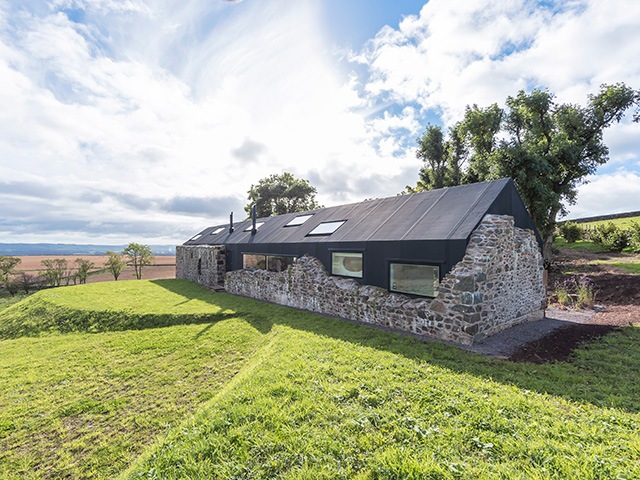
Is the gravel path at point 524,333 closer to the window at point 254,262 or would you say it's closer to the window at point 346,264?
the window at point 346,264

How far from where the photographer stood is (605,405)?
4.79 m

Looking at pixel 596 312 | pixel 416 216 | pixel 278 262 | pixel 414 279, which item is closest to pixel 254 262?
pixel 278 262

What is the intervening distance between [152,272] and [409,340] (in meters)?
37.3

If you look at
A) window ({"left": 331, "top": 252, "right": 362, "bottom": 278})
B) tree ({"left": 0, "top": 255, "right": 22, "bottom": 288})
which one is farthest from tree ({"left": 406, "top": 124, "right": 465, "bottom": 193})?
tree ({"left": 0, "top": 255, "right": 22, "bottom": 288})

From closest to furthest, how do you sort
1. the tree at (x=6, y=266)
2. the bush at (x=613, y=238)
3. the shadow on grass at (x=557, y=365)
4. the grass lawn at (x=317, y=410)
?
the grass lawn at (x=317, y=410)
the shadow on grass at (x=557, y=365)
the bush at (x=613, y=238)
the tree at (x=6, y=266)

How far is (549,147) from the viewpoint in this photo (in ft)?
63.1

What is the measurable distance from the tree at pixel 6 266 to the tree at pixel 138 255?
10.1 m

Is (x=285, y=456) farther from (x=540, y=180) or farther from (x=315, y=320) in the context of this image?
(x=540, y=180)

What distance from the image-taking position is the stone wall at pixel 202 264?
20656 millimetres

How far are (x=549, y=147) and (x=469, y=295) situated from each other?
17.8 metres

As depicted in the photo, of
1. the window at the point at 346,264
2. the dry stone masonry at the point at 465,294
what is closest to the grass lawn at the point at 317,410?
the dry stone masonry at the point at 465,294

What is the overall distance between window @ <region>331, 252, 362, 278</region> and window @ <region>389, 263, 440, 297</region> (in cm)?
166

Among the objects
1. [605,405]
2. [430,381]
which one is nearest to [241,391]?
[430,381]

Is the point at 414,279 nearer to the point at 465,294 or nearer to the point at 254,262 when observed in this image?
the point at 465,294
